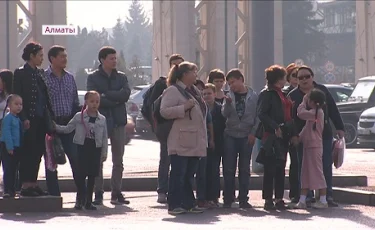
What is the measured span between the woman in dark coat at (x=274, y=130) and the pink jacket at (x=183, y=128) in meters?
0.90

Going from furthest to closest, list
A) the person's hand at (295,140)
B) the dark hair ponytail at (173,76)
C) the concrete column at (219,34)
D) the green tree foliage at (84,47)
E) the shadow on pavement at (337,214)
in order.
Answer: the green tree foliage at (84,47)
the concrete column at (219,34)
the person's hand at (295,140)
the dark hair ponytail at (173,76)
the shadow on pavement at (337,214)

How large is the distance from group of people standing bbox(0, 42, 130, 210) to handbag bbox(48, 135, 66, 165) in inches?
3.5

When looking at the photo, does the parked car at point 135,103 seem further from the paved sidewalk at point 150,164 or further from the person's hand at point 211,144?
the person's hand at point 211,144

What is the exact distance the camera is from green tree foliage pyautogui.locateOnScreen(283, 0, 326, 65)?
104 m

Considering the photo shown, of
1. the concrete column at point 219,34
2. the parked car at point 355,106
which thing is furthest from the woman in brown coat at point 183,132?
the concrete column at point 219,34

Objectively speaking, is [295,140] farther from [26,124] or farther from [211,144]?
[26,124]

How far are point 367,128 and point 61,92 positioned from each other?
48.3 feet

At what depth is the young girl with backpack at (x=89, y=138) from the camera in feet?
44.8

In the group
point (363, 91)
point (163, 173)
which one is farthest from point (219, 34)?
point (163, 173)

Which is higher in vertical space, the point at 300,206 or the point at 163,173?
the point at 163,173

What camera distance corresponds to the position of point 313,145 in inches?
549

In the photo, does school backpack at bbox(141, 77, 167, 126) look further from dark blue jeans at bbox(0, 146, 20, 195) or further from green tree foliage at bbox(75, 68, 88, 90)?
green tree foliage at bbox(75, 68, 88, 90)

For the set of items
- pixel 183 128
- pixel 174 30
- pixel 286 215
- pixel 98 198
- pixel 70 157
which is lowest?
pixel 286 215

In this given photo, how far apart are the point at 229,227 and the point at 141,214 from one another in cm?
175
